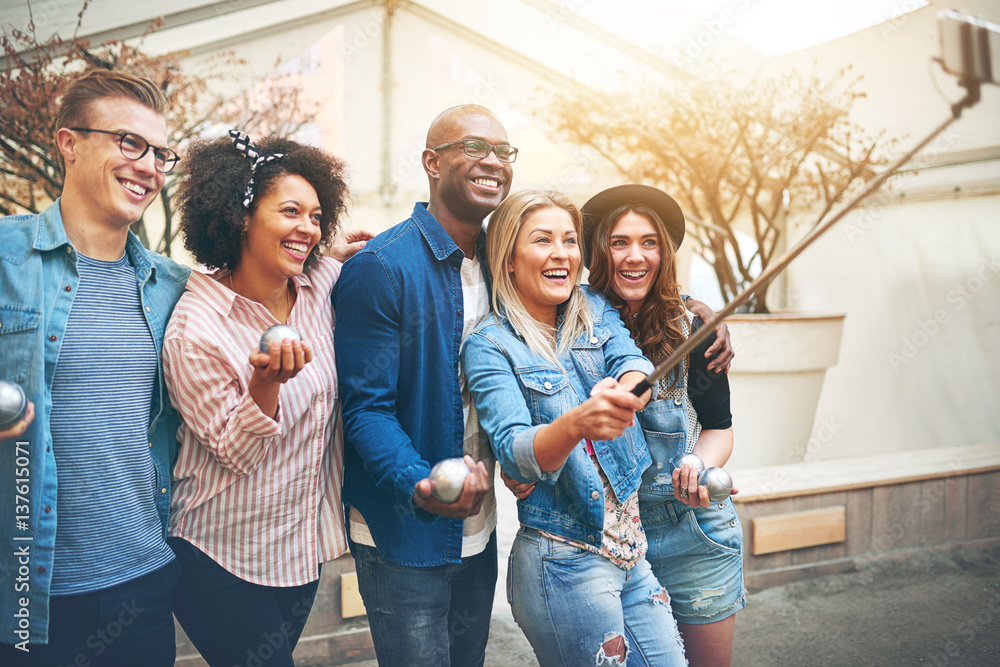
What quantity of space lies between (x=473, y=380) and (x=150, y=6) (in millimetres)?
4874

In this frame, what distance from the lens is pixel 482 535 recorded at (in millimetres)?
1983

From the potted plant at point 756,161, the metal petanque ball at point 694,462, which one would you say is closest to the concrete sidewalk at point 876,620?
the potted plant at point 756,161

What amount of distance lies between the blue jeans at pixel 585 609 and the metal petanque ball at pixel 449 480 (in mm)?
425

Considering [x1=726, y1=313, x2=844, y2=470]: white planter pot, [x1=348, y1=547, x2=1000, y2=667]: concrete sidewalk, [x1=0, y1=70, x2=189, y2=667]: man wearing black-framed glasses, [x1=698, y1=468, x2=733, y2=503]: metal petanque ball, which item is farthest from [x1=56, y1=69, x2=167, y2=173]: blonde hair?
[x1=726, y1=313, x2=844, y2=470]: white planter pot

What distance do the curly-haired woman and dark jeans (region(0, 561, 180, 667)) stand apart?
0.10 metres

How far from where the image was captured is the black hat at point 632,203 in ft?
7.16

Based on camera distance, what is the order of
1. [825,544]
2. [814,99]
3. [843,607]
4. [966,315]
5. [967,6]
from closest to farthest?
1. [843,607]
2. [825,544]
3. [967,6]
4. [814,99]
5. [966,315]

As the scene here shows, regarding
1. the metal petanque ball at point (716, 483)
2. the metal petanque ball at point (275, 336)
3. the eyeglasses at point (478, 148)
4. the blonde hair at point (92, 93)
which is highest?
the blonde hair at point (92, 93)

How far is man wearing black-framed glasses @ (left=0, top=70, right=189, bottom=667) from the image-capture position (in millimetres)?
1605

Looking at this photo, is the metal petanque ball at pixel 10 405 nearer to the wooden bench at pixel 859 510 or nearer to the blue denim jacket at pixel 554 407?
the blue denim jacket at pixel 554 407

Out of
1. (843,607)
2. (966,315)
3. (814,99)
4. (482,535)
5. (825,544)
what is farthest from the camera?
(966,315)

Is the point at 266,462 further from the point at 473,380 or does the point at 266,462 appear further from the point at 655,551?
the point at 655,551

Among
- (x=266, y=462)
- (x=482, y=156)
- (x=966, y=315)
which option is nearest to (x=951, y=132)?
(x=966, y=315)

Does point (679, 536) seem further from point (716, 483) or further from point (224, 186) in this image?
point (224, 186)
